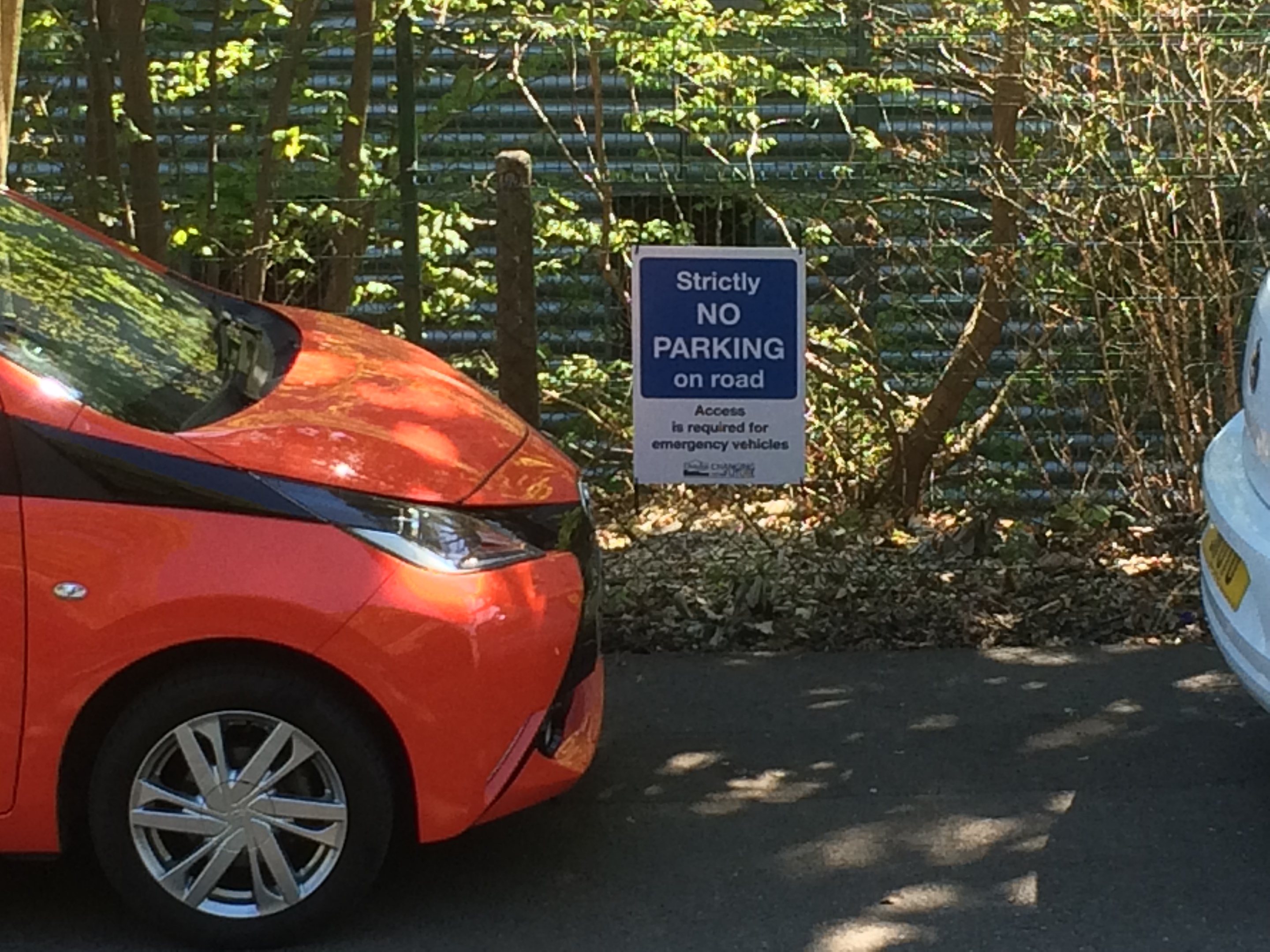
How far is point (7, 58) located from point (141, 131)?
125cm

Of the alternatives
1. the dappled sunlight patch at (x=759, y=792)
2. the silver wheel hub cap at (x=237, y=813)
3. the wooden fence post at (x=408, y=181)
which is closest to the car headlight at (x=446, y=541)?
the silver wheel hub cap at (x=237, y=813)

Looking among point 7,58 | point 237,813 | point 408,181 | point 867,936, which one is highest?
point 7,58

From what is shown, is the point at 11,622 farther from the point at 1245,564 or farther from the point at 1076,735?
the point at 1076,735

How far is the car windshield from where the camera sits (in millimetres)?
4043

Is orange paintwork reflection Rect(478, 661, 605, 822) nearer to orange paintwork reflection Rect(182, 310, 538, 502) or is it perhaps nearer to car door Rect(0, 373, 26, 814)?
orange paintwork reflection Rect(182, 310, 538, 502)

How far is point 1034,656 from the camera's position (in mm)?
5879

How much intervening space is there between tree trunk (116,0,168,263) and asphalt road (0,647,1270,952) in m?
2.92

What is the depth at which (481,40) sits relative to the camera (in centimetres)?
759

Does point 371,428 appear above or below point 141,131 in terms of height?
below

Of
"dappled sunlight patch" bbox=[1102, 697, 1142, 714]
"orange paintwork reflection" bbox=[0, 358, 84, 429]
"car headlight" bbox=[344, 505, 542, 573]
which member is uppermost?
"orange paintwork reflection" bbox=[0, 358, 84, 429]

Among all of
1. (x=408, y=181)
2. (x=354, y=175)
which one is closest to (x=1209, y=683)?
(x=408, y=181)

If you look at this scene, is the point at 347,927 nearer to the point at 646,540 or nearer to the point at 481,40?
the point at 646,540

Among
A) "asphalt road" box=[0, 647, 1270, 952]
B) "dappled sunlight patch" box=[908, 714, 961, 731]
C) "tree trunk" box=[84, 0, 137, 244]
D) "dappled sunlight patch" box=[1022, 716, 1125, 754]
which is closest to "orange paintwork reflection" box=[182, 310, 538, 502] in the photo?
"asphalt road" box=[0, 647, 1270, 952]

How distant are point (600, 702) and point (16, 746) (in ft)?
4.72
